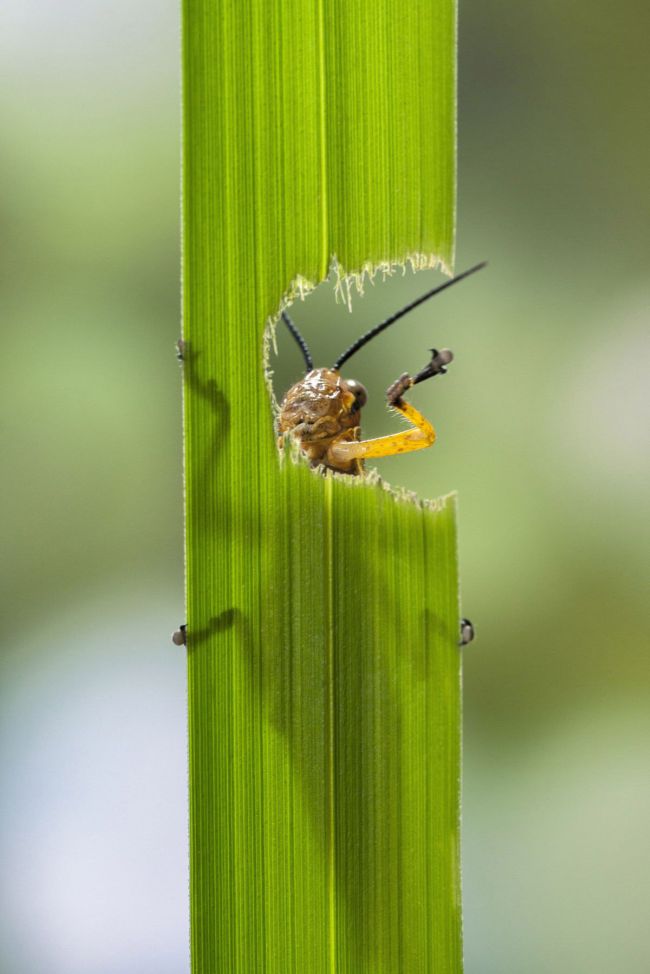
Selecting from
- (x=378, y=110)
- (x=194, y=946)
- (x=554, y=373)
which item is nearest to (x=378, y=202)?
(x=378, y=110)

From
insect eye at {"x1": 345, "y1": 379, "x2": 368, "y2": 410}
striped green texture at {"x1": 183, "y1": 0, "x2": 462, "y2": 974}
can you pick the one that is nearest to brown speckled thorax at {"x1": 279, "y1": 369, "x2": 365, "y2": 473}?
insect eye at {"x1": 345, "y1": 379, "x2": 368, "y2": 410}

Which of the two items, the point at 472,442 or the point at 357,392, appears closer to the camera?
Result: the point at 357,392

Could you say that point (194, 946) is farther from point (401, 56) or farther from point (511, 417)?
point (511, 417)

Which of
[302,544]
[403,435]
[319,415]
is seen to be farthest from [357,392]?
[302,544]

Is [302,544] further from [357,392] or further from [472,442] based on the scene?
[472,442]

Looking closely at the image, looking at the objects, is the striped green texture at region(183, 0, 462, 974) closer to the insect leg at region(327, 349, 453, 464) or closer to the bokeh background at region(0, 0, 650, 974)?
the insect leg at region(327, 349, 453, 464)

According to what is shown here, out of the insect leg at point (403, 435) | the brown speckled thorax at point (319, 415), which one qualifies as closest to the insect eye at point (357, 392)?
the brown speckled thorax at point (319, 415)
